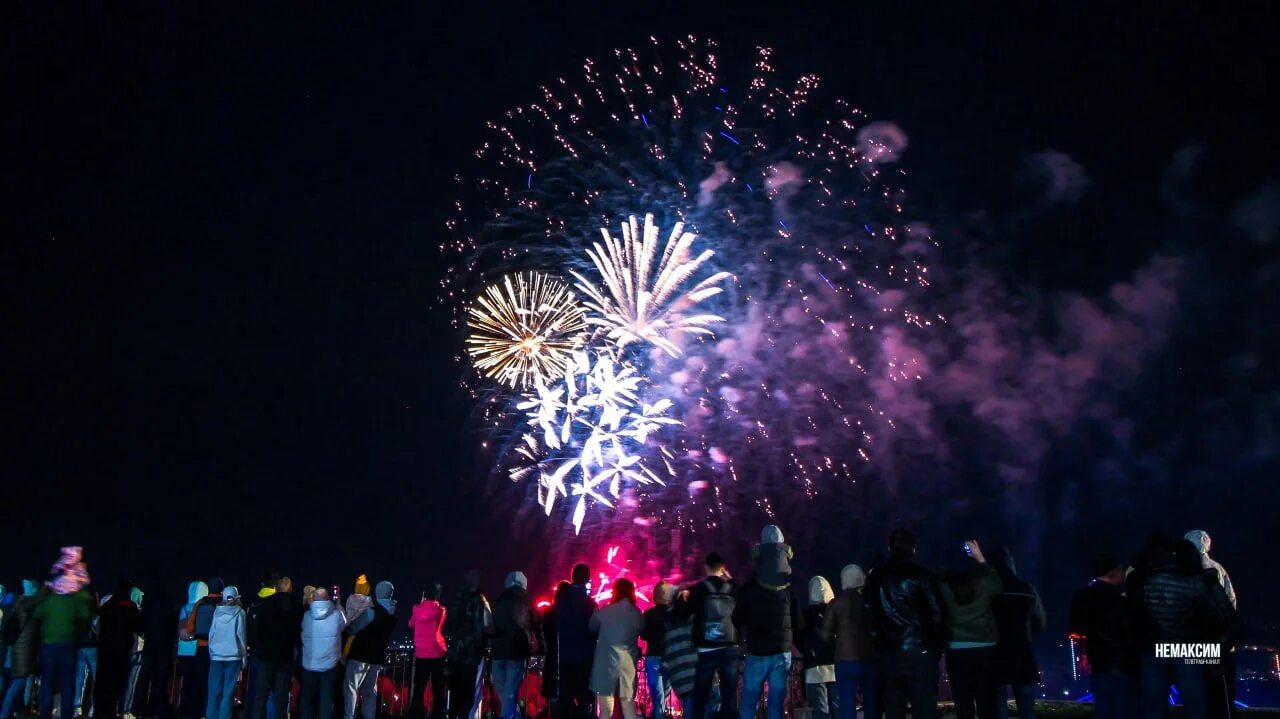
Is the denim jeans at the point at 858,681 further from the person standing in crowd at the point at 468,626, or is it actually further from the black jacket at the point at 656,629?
the person standing in crowd at the point at 468,626

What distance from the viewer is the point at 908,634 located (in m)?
8.32

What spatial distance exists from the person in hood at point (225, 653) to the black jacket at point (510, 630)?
11.2ft

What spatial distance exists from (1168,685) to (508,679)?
24.0 feet

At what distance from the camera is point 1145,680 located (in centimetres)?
841

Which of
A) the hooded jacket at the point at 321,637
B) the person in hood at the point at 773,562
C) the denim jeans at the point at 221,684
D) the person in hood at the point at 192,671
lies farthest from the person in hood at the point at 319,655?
the person in hood at the point at 773,562

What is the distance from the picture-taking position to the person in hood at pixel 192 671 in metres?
13.3

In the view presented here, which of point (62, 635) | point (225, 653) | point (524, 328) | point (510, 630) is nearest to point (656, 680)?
point (510, 630)

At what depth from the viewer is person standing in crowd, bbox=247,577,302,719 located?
12359mm

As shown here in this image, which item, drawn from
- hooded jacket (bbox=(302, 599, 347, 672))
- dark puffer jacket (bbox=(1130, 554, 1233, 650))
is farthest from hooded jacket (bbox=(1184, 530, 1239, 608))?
hooded jacket (bbox=(302, 599, 347, 672))

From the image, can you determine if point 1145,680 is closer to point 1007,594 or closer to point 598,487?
point 1007,594

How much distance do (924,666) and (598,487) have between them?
1883cm

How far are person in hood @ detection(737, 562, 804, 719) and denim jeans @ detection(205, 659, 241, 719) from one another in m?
6.98

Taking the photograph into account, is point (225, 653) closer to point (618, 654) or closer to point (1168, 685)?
point (618, 654)

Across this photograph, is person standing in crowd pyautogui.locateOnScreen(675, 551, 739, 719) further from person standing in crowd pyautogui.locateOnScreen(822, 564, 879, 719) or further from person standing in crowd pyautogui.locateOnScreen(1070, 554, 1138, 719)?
person standing in crowd pyautogui.locateOnScreen(1070, 554, 1138, 719)
